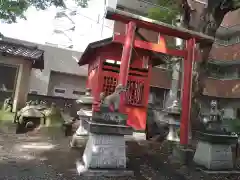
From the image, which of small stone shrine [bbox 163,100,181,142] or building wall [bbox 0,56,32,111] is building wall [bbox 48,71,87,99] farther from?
small stone shrine [bbox 163,100,181,142]

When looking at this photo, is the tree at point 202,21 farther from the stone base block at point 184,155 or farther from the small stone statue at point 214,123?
the stone base block at point 184,155

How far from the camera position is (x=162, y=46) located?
8.34m

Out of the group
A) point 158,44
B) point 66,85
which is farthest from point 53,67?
point 158,44

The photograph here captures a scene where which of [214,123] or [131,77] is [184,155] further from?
[131,77]

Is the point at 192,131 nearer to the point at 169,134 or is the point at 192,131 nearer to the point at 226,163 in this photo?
the point at 169,134

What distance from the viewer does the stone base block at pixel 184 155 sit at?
730cm

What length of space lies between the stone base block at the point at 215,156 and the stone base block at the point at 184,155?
368 mm

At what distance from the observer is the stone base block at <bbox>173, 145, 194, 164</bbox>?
24.0 feet

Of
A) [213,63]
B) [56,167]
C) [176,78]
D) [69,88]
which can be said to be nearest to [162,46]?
[56,167]

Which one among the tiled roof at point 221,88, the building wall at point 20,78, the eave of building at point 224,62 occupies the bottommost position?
the building wall at point 20,78

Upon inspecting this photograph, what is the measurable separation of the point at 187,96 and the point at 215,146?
6.93 ft

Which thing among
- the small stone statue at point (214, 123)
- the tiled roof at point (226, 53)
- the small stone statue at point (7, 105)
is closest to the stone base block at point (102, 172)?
the small stone statue at point (214, 123)

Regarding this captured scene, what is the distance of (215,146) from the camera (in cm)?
677

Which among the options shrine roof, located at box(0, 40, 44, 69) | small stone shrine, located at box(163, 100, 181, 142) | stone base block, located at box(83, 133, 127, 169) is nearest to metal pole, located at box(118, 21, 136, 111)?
stone base block, located at box(83, 133, 127, 169)
